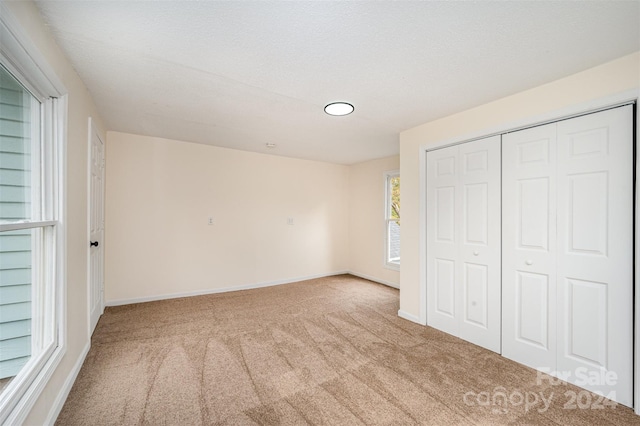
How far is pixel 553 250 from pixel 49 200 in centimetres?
366

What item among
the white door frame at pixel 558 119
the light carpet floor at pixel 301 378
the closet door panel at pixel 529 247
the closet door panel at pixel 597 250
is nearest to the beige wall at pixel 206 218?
the light carpet floor at pixel 301 378

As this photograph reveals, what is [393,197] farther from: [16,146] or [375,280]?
[16,146]

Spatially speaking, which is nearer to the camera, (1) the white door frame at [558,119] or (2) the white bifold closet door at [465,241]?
(1) the white door frame at [558,119]

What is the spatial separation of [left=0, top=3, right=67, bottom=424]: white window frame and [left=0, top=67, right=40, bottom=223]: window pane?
52 mm

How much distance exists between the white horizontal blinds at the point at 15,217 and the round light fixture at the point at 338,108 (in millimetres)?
2134

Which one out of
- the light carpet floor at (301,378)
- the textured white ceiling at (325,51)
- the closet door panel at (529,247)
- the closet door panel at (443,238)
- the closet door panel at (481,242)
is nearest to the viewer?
the textured white ceiling at (325,51)

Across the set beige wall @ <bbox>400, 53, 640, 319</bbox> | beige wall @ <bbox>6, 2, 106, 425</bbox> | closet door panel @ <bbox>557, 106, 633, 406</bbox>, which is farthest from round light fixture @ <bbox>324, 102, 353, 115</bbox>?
beige wall @ <bbox>6, 2, 106, 425</bbox>

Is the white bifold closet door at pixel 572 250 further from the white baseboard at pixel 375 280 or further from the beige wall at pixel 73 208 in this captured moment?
the beige wall at pixel 73 208

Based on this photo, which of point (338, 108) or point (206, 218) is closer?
point (338, 108)

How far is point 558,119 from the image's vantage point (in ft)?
7.05

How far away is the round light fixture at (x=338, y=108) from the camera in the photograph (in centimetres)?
261

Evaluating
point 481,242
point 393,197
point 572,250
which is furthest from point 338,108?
point 393,197

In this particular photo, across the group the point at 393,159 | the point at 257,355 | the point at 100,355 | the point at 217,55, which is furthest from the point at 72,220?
the point at 393,159

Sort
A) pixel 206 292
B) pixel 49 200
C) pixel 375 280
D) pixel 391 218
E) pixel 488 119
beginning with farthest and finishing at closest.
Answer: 1. pixel 375 280
2. pixel 391 218
3. pixel 206 292
4. pixel 488 119
5. pixel 49 200
